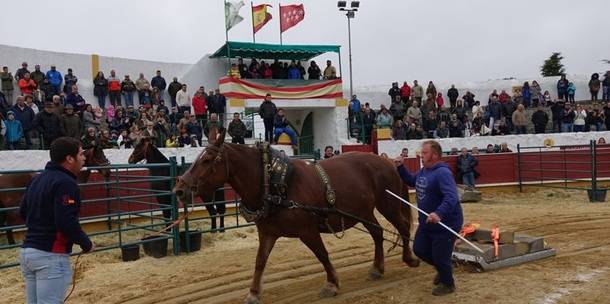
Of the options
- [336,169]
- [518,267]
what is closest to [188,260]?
[336,169]

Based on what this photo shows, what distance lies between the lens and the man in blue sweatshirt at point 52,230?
3.84 meters

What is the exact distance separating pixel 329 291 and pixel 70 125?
9.45m

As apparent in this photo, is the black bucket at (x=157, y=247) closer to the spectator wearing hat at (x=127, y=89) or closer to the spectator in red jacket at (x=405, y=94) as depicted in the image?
the spectator wearing hat at (x=127, y=89)

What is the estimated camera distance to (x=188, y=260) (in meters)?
8.63

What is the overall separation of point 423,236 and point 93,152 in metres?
7.82

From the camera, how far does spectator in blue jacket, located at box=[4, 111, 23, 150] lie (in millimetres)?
13234

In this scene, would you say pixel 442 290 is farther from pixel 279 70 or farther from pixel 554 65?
pixel 554 65

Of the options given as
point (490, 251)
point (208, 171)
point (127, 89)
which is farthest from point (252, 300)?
point (127, 89)

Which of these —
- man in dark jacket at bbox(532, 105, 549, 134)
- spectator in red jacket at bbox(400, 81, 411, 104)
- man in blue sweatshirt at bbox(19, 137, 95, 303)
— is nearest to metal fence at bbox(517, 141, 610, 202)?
man in dark jacket at bbox(532, 105, 549, 134)

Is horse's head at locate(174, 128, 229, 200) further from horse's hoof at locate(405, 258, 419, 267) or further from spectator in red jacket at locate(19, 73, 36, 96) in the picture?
spectator in red jacket at locate(19, 73, 36, 96)

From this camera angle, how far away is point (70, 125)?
13164mm

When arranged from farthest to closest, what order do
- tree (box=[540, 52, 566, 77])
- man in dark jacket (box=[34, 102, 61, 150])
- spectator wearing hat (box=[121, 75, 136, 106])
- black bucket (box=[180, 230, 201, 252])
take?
tree (box=[540, 52, 566, 77]) → spectator wearing hat (box=[121, 75, 136, 106]) → man in dark jacket (box=[34, 102, 61, 150]) → black bucket (box=[180, 230, 201, 252])

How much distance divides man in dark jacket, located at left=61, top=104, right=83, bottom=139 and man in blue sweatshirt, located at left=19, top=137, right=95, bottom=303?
32.1 feet

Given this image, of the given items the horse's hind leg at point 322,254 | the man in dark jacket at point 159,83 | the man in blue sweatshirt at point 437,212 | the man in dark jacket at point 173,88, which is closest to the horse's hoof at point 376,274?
the horse's hind leg at point 322,254
